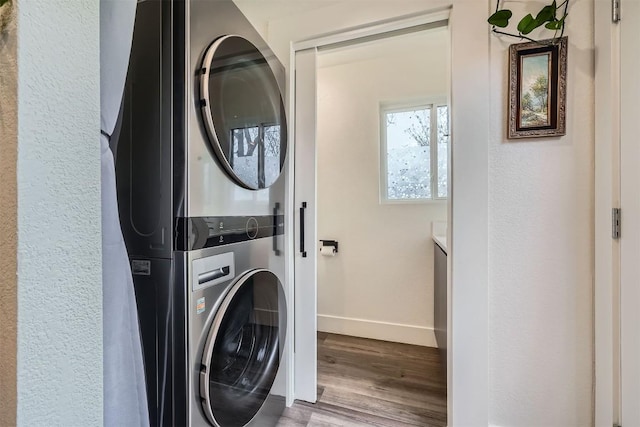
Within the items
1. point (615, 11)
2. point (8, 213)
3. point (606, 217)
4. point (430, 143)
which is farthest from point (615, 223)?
point (8, 213)

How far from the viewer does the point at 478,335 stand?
1.23 metres

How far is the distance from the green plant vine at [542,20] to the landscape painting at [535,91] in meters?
0.08

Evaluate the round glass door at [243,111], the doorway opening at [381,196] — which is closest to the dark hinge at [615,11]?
the doorway opening at [381,196]

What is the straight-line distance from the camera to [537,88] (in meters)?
1.18

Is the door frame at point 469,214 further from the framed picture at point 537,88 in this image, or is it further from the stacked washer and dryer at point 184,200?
the stacked washer and dryer at point 184,200

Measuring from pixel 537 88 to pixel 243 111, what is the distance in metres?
1.20

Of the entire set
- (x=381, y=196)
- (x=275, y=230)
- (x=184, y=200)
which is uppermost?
(x=381, y=196)

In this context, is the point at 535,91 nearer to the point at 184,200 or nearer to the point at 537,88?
the point at 537,88

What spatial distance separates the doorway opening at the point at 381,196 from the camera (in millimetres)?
2268

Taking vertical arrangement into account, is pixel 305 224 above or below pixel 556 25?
below

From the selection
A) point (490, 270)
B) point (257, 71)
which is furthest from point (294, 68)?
point (490, 270)

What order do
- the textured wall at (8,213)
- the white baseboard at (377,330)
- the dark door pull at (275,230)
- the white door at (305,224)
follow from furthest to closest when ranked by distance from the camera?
the white baseboard at (377,330) < the white door at (305,224) < the dark door pull at (275,230) < the textured wall at (8,213)

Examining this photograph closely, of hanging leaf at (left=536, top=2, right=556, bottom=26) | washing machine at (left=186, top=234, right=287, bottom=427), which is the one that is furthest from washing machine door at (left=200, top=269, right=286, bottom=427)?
→ hanging leaf at (left=536, top=2, right=556, bottom=26)

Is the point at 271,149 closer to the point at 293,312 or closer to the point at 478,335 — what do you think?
the point at 293,312
